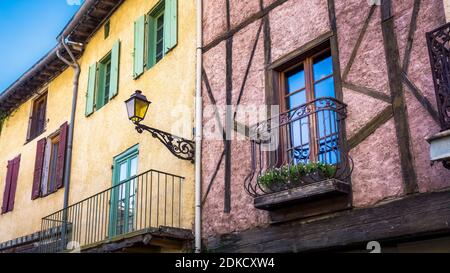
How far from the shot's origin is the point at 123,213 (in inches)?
396

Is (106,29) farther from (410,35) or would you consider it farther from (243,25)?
(410,35)

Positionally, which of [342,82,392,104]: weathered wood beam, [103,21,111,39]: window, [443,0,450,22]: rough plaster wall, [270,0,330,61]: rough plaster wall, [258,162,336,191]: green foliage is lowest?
[258,162,336,191]: green foliage

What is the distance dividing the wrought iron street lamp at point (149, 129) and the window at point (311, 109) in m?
1.79

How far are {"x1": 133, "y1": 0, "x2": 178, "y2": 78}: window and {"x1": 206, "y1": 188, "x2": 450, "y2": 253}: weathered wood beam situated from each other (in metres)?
4.21

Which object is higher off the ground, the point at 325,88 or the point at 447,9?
the point at 447,9

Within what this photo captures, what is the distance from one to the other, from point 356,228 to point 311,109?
1588 millimetres

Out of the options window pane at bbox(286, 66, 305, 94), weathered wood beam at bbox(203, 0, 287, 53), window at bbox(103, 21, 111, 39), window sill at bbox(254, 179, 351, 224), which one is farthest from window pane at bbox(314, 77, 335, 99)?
window at bbox(103, 21, 111, 39)

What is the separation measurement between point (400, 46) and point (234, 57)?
2.91 metres

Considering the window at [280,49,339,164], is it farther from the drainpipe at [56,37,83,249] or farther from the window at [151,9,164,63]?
the drainpipe at [56,37,83,249]

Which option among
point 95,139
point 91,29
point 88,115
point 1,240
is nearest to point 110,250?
point 95,139

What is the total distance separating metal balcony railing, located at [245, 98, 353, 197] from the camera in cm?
646

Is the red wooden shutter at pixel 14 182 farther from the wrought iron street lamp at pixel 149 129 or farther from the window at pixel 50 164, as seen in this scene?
the wrought iron street lamp at pixel 149 129

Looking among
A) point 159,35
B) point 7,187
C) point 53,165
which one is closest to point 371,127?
point 159,35

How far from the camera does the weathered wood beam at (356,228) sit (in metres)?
5.43
